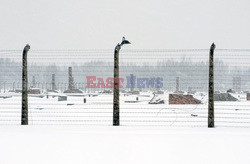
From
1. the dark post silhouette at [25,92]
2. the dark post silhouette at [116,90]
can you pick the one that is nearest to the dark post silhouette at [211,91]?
the dark post silhouette at [116,90]

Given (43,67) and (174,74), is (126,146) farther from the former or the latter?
(43,67)

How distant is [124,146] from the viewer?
4574mm

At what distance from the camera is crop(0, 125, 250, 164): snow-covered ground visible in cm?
397

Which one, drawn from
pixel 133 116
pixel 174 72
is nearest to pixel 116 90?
pixel 133 116

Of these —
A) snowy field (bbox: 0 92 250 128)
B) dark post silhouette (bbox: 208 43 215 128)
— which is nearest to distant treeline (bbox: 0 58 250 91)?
dark post silhouette (bbox: 208 43 215 128)

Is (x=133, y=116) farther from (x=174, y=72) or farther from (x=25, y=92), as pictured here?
(x=25, y=92)

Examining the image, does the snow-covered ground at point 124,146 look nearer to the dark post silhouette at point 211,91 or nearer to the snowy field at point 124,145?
the snowy field at point 124,145

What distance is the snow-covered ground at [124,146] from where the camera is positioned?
3969 mm

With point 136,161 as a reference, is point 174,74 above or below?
above

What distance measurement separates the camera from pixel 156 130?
588 centimetres

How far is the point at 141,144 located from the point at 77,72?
2.71 meters

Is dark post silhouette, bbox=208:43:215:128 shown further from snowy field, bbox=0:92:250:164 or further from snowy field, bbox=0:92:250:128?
snowy field, bbox=0:92:250:164

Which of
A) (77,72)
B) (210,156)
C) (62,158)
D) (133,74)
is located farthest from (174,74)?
(62,158)

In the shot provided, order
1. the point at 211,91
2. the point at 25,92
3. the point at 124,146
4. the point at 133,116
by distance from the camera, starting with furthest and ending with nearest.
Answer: the point at 25,92 → the point at 211,91 → the point at 133,116 → the point at 124,146
